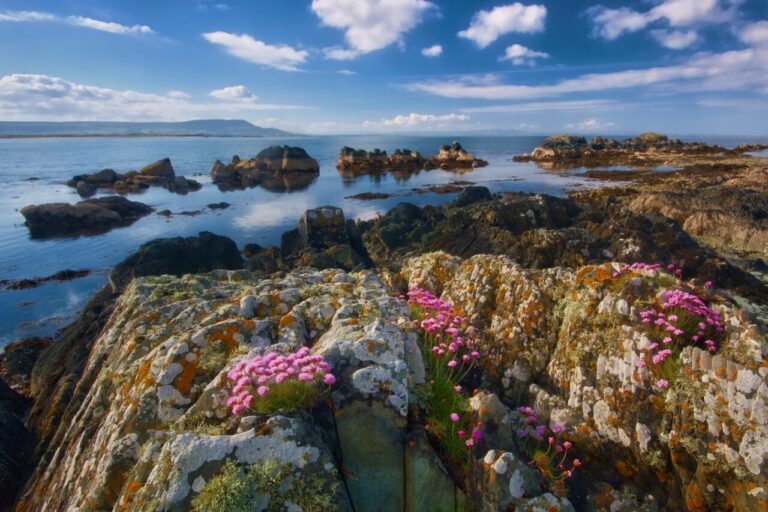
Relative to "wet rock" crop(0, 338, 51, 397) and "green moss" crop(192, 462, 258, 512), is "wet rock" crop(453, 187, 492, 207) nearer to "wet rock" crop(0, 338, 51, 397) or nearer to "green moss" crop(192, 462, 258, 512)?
"wet rock" crop(0, 338, 51, 397)

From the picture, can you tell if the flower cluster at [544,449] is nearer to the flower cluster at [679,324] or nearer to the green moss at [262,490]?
the flower cluster at [679,324]

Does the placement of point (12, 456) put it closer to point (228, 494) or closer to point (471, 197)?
point (228, 494)

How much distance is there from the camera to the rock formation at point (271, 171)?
3077 inches

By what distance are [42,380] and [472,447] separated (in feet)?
48.0

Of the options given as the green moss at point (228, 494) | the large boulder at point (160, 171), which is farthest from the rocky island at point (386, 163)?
the green moss at point (228, 494)

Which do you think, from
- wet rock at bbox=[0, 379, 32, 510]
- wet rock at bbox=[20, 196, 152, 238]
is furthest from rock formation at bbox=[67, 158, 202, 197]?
wet rock at bbox=[0, 379, 32, 510]

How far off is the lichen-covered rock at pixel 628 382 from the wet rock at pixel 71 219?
156 feet

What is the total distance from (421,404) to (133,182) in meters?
83.6

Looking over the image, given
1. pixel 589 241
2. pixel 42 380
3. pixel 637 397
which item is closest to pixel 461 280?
pixel 637 397

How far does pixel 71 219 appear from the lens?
43.3 metres

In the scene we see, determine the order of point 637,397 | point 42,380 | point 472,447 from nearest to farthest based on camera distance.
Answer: point 472,447, point 637,397, point 42,380

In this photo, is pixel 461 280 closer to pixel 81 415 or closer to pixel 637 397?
pixel 637 397

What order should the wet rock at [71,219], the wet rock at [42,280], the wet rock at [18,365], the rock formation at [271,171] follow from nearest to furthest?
1. the wet rock at [18,365]
2. the wet rock at [42,280]
3. the wet rock at [71,219]
4. the rock formation at [271,171]

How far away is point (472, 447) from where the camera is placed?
15.1ft
